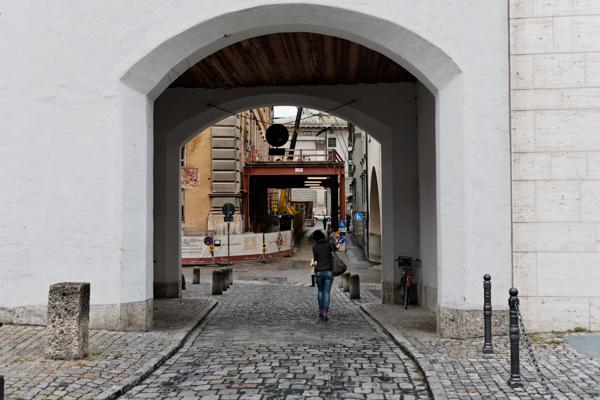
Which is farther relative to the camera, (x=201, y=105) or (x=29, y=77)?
A: (x=201, y=105)

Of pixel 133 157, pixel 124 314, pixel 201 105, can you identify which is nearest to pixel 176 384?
pixel 124 314

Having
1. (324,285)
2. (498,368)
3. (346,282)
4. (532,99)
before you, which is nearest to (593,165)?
(532,99)

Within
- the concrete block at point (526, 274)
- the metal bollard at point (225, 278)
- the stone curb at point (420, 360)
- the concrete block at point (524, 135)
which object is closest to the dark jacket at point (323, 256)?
the stone curb at point (420, 360)

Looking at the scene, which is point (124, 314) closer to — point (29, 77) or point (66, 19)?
point (29, 77)

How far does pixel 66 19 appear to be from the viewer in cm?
878

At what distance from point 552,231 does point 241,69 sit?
7294 millimetres

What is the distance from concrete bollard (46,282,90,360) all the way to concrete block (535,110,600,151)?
20.9 ft

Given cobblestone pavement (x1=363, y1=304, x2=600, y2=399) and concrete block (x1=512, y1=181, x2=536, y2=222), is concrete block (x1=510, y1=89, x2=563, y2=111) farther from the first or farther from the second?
cobblestone pavement (x1=363, y1=304, x2=600, y2=399)

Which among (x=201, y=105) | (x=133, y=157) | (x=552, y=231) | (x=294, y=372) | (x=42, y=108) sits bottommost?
(x=294, y=372)

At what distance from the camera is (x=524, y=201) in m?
8.55

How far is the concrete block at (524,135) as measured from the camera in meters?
8.59

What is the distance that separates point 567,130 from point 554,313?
8.31 ft

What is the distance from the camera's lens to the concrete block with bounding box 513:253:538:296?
847cm

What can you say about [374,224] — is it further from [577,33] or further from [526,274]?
[577,33]
